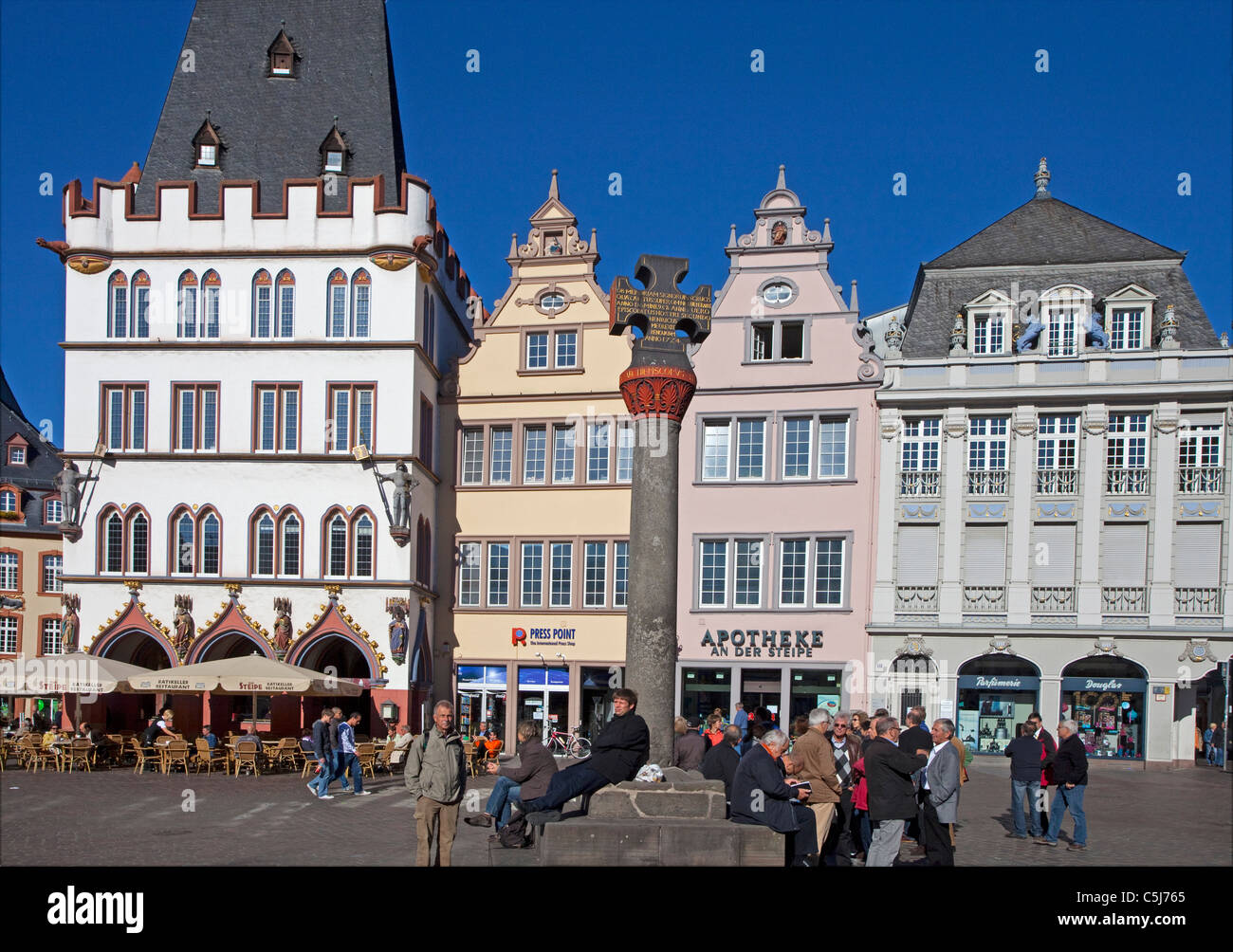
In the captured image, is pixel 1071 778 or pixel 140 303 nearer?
pixel 1071 778

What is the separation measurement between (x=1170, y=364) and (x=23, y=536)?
44.9m

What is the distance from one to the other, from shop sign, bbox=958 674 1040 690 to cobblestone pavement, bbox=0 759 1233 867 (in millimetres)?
6440

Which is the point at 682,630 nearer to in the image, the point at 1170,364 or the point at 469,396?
the point at 469,396

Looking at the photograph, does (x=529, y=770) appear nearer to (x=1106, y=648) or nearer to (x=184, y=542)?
(x=1106, y=648)

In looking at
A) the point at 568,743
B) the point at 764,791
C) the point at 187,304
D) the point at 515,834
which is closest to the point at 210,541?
the point at 187,304

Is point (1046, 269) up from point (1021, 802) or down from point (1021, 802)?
up

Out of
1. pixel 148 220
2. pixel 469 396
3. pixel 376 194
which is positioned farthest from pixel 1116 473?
pixel 148 220

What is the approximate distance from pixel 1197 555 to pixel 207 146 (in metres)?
29.4

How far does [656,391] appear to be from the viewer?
15.4 metres

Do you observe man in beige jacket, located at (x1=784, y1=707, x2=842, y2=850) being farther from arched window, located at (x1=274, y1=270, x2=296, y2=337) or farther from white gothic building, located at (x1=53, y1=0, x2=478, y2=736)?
arched window, located at (x1=274, y1=270, x2=296, y2=337)

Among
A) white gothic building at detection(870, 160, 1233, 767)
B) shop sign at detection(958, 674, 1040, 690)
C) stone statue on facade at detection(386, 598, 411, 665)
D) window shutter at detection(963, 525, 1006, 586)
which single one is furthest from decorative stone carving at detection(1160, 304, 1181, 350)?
stone statue on facade at detection(386, 598, 411, 665)

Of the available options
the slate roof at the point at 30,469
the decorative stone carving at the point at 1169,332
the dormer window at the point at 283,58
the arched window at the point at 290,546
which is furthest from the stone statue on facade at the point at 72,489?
the decorative stone carving at the point at 1169,332

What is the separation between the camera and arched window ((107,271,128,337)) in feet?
120

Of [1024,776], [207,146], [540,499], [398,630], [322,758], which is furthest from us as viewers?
[207,146]
